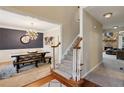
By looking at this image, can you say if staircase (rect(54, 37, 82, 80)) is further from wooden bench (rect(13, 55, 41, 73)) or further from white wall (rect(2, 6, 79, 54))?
wooden bench (rect(13, 55, 41, 73))

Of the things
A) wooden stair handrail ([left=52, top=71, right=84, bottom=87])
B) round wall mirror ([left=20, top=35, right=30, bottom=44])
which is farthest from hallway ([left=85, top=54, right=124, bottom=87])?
round wall mirror ([left=20, top=35, right=30, bottom=44])

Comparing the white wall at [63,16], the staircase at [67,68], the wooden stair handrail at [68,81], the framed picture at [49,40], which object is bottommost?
the wooden stair handrail at [68,81]

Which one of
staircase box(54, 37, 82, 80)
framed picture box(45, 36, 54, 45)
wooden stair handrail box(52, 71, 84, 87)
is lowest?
wooden stair handrail box(52, 71, 84, 87)

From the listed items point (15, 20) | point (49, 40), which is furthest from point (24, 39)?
A: point (15, 20)

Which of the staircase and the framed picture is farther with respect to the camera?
the framed picture

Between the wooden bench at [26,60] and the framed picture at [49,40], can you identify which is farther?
the framed picture at [49,40]

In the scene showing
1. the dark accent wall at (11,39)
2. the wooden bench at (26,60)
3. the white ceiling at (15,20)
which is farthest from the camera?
the dark accent wall at (11,39)

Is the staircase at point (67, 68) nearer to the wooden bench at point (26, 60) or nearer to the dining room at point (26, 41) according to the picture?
the dining room at point (26, 41)

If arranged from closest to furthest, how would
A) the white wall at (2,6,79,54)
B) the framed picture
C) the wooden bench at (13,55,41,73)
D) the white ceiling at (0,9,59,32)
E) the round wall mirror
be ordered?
the white wall at (2,6,79,54) < the white ceiling at (0,9,59,32) < the wooden bench at (13,55,41,73) < the round wall mirror < the framed picture

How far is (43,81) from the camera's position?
327 centimetres

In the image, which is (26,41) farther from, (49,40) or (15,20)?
(15,20)

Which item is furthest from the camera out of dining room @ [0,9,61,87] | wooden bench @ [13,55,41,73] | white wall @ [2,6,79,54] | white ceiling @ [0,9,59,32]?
dining room @ [0,9,61,87]

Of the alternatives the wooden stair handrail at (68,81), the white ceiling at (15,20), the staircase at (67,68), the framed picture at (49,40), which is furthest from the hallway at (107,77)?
the framed picture at (49,40)
